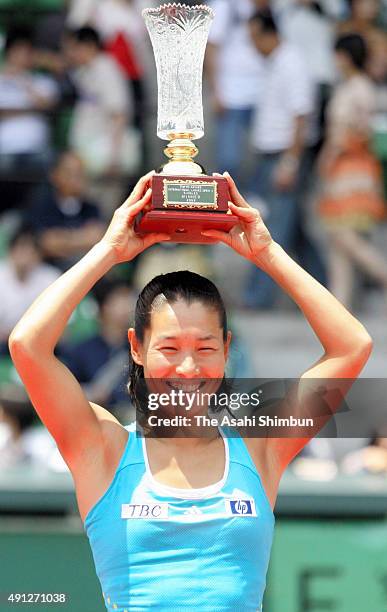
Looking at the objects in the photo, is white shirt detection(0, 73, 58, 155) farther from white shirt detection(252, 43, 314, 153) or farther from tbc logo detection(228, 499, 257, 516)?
tbc logo detection(228, 499, 257, 516)

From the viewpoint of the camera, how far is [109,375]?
6445 millimetres

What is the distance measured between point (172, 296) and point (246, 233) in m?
0.28

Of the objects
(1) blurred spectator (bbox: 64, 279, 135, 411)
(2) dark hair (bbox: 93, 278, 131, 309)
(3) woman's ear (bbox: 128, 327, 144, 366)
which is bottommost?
(1) blurred spectator (bbox: 64, 279, 135, 411)

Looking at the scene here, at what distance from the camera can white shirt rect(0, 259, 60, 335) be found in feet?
23.8

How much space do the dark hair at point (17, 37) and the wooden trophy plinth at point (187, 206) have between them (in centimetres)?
534

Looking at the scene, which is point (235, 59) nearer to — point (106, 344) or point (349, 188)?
point (349, 188)

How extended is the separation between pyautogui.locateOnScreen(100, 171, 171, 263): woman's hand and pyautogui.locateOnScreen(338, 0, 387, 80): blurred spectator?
530cm

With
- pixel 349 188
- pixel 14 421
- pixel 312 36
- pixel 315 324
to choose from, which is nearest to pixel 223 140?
pixel 349 188

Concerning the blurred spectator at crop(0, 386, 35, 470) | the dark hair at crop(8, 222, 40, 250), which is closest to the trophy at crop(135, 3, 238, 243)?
the blurred spectator at crop(0, 386, 35, 470)

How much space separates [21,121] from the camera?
8.06m

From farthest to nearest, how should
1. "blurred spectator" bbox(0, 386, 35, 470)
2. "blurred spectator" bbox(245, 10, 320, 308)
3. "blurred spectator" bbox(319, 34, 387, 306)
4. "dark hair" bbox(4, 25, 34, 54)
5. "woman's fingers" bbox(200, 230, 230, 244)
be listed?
"dark hair" bbox(4, 25, 34, 54) → "blurred spectator" bbox(245, 10, 320, 308) → "blurred spectator" bbox(319, 34, 387, 306) → "blurred spectator" bbox(0, 386, 35, 470) → "woman's fingers" bbox(200, 230, 230, 244)

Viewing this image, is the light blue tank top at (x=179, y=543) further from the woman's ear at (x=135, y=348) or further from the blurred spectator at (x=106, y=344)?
the blurred spectator at (x=106, y=344)

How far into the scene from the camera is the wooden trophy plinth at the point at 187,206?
121 inches

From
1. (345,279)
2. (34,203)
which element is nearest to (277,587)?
(345,279)
